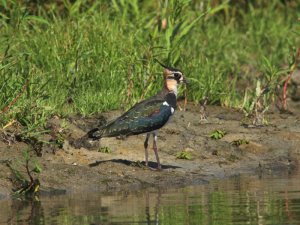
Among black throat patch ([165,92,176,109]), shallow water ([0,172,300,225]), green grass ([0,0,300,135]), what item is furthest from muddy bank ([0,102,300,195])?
black throat patch ([165,92,176,109])

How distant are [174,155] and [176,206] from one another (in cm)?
313

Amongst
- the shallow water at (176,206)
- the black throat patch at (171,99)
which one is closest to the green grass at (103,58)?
the black throat patch at (171,99)

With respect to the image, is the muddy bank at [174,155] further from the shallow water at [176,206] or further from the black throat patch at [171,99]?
the black throat patch at [171,99]

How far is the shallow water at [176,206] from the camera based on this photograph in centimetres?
960

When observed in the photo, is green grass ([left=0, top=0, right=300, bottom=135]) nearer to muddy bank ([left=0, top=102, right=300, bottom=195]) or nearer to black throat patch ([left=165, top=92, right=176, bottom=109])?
muddy bank ([left=0, top=102, right=300, bottom=195])

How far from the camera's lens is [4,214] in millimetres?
10219

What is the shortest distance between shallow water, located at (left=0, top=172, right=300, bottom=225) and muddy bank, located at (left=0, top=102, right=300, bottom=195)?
45 centimetres

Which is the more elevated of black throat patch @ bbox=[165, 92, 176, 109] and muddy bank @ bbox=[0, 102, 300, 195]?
black throat patch @ bbox=[165, 92, 176, 109]

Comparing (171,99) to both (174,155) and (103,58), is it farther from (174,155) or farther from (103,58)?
(103,58)

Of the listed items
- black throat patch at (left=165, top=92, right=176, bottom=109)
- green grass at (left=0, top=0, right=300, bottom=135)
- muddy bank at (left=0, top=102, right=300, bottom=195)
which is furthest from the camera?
green grass at (left=0, top=0, right=300, bottom=135)

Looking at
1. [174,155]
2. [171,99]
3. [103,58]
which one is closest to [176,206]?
[171,99]

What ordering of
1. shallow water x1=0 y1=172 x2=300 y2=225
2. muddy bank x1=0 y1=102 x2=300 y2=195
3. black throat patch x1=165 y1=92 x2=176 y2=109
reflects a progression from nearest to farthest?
shallow water x1=0 y1=172 x2=300 y2=225 < muddy bank x1=0 y1=102 x2=300 y2=195 < black throat patch x1=165 y1=92 x2=176 y2=109

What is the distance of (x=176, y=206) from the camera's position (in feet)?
34.2

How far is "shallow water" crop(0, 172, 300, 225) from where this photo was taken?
9.60m
